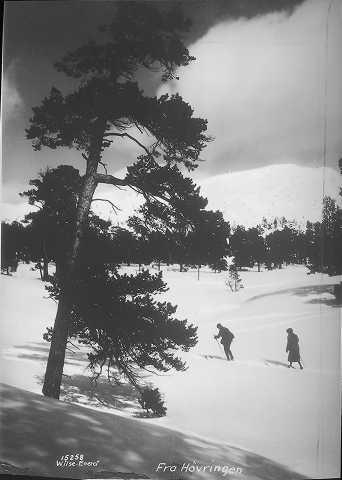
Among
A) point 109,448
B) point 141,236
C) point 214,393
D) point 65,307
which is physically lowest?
point 109,448

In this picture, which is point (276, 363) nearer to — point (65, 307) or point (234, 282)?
point (234, 282)

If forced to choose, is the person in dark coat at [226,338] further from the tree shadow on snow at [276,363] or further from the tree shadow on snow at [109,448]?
the tree shadow on snow at [109,448]

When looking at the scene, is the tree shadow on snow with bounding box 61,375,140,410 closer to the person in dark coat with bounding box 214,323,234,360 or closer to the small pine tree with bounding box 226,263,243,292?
the person in dark coat with bounding box 214,323,234,360

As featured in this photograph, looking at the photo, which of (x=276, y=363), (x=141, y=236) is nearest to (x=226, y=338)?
(x=276, y=363)

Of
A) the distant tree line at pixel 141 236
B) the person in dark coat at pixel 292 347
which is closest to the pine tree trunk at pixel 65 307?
the distant tree line at pixel 141 236

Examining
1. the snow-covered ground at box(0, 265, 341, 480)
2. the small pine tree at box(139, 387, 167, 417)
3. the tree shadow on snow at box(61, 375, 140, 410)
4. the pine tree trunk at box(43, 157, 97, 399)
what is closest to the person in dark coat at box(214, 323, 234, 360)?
the snow-covered ground at box(0, 265, 341, 480)

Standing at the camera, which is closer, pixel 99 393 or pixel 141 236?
pixel 99 393

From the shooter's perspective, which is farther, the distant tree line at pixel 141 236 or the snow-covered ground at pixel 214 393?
the distant tree line at pixel 141 236
